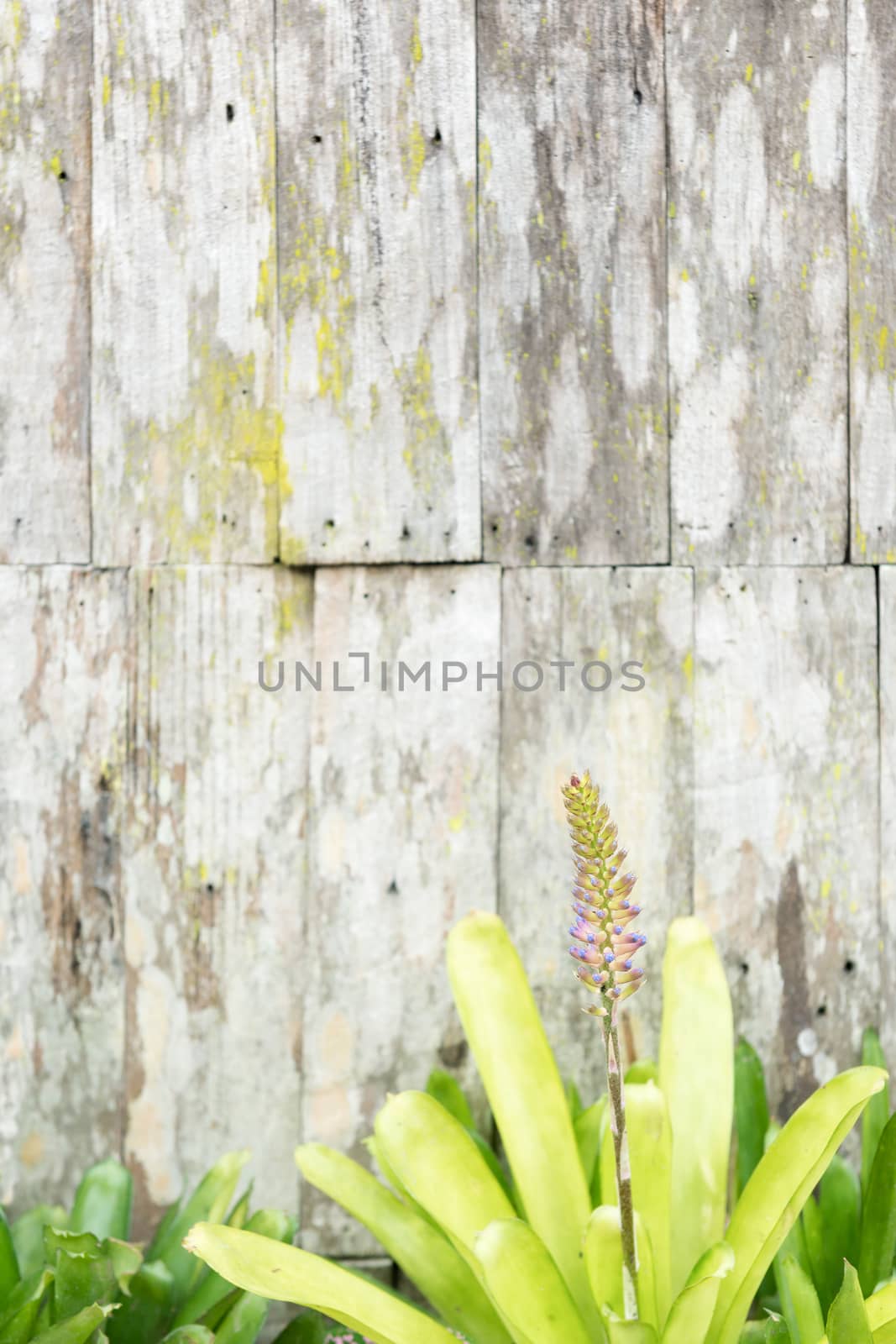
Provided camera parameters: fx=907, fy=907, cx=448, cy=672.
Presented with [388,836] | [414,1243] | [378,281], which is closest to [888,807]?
[388,836]

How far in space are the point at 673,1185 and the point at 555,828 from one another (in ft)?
1.09

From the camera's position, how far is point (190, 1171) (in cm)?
Answer: 93

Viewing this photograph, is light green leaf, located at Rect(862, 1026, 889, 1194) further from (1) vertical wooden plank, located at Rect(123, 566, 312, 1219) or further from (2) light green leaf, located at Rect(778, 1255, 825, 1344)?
(1) vertical wooden plank, located at Rect(123, 566, 312, 1219)

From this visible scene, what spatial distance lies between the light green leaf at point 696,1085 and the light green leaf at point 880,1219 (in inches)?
4.6

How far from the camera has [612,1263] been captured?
2.08 ft

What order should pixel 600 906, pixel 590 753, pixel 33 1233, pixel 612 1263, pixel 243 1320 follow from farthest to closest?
pixel 590 753 < pixel 33 1233 < pixel 243 1320 < pixel 612 1263 < pixel 600 906

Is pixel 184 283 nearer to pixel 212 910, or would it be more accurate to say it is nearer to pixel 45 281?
pixel 45 281

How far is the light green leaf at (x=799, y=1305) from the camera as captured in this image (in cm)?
69

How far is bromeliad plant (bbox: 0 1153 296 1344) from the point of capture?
2.27 ft

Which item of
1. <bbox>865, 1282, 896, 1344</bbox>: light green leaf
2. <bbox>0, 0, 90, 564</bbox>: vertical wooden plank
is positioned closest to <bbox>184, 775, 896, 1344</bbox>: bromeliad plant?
<bbox>865, 1282, 896, 1344</bbox>: light green leaf

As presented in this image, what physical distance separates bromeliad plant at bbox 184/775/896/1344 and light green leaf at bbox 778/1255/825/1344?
3cm

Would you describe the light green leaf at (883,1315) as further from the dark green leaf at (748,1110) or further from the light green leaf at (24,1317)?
the light green leaf at (24,1317)

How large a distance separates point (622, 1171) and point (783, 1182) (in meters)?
0.21

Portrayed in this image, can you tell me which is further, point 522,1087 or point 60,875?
point 60,875
